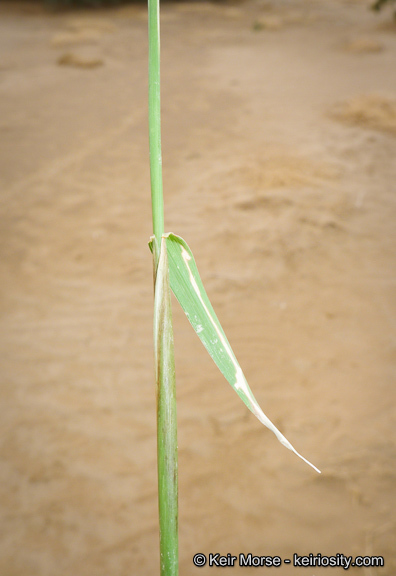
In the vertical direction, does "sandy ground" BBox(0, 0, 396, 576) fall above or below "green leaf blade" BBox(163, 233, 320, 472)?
below

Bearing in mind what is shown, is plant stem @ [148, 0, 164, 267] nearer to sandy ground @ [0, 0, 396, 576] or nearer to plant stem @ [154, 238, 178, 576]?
plant stem @ [154, 238, 178, 576]

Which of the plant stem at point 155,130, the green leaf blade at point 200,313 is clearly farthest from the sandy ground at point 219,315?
the plant stem at point 155,130

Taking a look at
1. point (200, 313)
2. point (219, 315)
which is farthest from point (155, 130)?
point (219, 315)

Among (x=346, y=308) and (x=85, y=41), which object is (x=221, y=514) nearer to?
(x=346, y=308)

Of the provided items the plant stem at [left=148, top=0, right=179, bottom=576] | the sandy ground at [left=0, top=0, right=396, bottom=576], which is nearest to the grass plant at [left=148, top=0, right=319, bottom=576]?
the plant stem at [left=148, top=0, right=179, bottom=576]

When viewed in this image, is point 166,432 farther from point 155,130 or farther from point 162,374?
point 155,130

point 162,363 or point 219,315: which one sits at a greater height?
point 162,363

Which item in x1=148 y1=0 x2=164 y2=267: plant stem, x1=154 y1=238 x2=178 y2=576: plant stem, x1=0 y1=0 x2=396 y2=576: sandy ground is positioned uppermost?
x1=148 y1=0 x2=164 y2=267: plant stem
